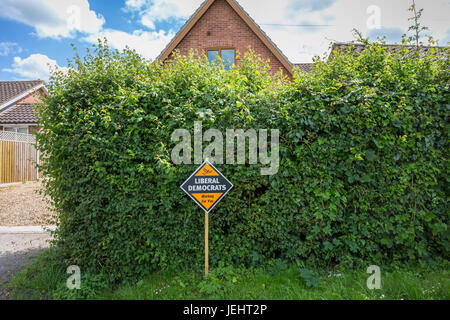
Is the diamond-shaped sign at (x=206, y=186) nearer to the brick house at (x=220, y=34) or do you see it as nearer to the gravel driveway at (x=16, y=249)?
the gravel driveway at (x=16, y=249)

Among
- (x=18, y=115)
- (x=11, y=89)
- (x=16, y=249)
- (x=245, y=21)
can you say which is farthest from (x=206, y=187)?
(x=11, y=89)

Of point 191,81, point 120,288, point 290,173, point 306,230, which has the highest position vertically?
point 191,81

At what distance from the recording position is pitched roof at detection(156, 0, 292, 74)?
458 inches

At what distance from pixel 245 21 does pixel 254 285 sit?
477 inches

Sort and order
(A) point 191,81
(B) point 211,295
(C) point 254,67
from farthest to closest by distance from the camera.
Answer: (C) point 254,67 < (A) point 191,81 < (B) point 211,295

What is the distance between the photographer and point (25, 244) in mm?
5184

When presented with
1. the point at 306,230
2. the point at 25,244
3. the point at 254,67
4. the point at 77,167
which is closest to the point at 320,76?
the point at 254,67

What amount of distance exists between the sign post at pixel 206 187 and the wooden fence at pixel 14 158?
11.1m

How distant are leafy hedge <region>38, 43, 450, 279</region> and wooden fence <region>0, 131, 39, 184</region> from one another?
390 inches

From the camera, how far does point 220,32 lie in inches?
481

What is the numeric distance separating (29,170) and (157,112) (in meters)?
12.8

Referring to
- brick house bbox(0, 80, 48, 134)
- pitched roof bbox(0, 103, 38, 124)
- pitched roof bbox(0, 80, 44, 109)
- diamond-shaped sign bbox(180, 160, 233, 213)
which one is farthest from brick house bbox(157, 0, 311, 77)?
pitched roof bbox(0, 80, 44, 109)

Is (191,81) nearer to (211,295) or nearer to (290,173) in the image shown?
(290,173)

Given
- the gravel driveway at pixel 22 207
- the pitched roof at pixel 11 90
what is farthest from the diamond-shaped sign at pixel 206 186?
the pitched roof at pixel 11 90
